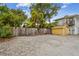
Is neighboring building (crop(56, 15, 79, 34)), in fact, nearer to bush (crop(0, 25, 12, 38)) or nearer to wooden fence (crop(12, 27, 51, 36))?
wooden fence (crop(12, 27, 51, 36))

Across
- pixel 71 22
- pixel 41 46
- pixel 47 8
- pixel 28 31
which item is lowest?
pixel 41 46

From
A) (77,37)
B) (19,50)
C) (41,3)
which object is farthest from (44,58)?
(41,3)

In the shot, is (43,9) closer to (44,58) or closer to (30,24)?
(30,24)

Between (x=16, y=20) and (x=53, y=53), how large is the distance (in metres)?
0.59

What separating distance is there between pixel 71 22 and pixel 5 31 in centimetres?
80

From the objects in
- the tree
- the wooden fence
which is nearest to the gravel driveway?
the wooden fence

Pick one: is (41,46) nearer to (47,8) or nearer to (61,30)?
(61,30)

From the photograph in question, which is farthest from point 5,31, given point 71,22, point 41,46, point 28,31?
point 71,22

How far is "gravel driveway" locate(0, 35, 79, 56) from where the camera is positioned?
2.32 m

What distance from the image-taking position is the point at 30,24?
7.89ft

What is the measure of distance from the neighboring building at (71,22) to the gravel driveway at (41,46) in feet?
0.29

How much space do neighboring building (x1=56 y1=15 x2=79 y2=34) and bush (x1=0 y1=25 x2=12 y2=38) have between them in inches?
23.8

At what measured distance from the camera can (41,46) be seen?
235 centimetres

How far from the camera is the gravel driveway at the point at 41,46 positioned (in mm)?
2316
